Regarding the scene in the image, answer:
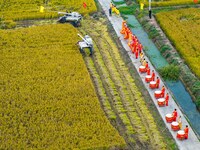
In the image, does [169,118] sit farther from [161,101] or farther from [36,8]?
[36,8]

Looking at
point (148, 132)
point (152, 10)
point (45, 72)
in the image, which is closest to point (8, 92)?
point (45, 72)

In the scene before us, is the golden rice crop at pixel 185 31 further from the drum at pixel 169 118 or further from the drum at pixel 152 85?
the drum at pixel 169 118

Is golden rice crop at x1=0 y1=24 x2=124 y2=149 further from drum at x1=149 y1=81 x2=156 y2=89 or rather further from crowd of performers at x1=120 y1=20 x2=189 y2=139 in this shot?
drum at x1=149 y1=81 x2=156 y2=89

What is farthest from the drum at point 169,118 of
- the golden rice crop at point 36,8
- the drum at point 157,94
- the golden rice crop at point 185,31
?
the golden rice crop at point 36,8

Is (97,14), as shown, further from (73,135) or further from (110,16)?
(73,135)

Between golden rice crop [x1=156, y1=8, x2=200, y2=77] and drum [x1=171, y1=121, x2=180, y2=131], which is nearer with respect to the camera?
drum [x1=171, y1=121, x2=180, y2=131]

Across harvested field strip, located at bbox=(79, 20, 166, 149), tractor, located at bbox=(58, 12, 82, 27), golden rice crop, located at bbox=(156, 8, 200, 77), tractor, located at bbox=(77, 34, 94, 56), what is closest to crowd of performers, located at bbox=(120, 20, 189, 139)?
harvested field strip, located at bbox=(79, 20, 166, 149)

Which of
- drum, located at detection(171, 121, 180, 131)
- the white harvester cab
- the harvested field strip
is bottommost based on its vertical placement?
the harvested field strip

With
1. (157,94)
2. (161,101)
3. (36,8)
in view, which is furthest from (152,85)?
(36,8)
